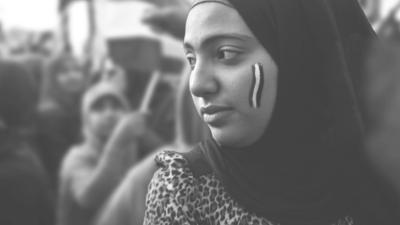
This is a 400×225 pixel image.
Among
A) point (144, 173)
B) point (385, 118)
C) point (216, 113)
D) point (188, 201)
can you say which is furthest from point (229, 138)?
point (144, 173)

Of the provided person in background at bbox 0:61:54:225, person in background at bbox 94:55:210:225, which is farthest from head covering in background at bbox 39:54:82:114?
person in background at bbox 94:55:210:225

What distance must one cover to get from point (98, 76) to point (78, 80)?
61 cm

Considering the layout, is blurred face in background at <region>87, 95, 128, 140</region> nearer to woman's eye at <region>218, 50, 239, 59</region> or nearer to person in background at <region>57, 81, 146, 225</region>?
person in background at <region>57, 81, 146, 225</region>

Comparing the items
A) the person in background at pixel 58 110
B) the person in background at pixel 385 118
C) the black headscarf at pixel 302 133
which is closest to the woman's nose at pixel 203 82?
the black headscarf at pixel 302 133

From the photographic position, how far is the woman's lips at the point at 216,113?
1362 millimetres

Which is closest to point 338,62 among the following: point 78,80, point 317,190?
point 317,190

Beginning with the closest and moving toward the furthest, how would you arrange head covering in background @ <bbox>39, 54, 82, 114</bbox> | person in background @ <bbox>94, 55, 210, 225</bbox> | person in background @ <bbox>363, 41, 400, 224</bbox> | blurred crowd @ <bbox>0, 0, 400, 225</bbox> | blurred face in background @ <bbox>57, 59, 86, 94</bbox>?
person in background @ <bbox>363, 41, 400, 224</bbox>, person in background @ <bbox>94, 55, 210, 225</bbox>, blurred crowd @ <bbox>0, 0, 400, 225</bbox>, head covering in background @ <bbox>39, 54, 82, 114</bbox>, blurred face in background @ <bbox>57, 59, 86, 94</bbox>

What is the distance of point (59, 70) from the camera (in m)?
5.27

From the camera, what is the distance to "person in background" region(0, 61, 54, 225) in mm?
2945

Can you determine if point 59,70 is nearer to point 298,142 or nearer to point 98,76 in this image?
point 98,76

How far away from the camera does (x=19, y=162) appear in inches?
123

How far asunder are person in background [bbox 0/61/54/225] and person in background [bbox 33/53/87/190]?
2.38ft

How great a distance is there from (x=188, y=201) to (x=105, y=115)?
8.78ft

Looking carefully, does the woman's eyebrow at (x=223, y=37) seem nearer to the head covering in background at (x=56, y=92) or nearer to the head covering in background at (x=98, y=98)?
the head covering in background at (x=98, y=98)
